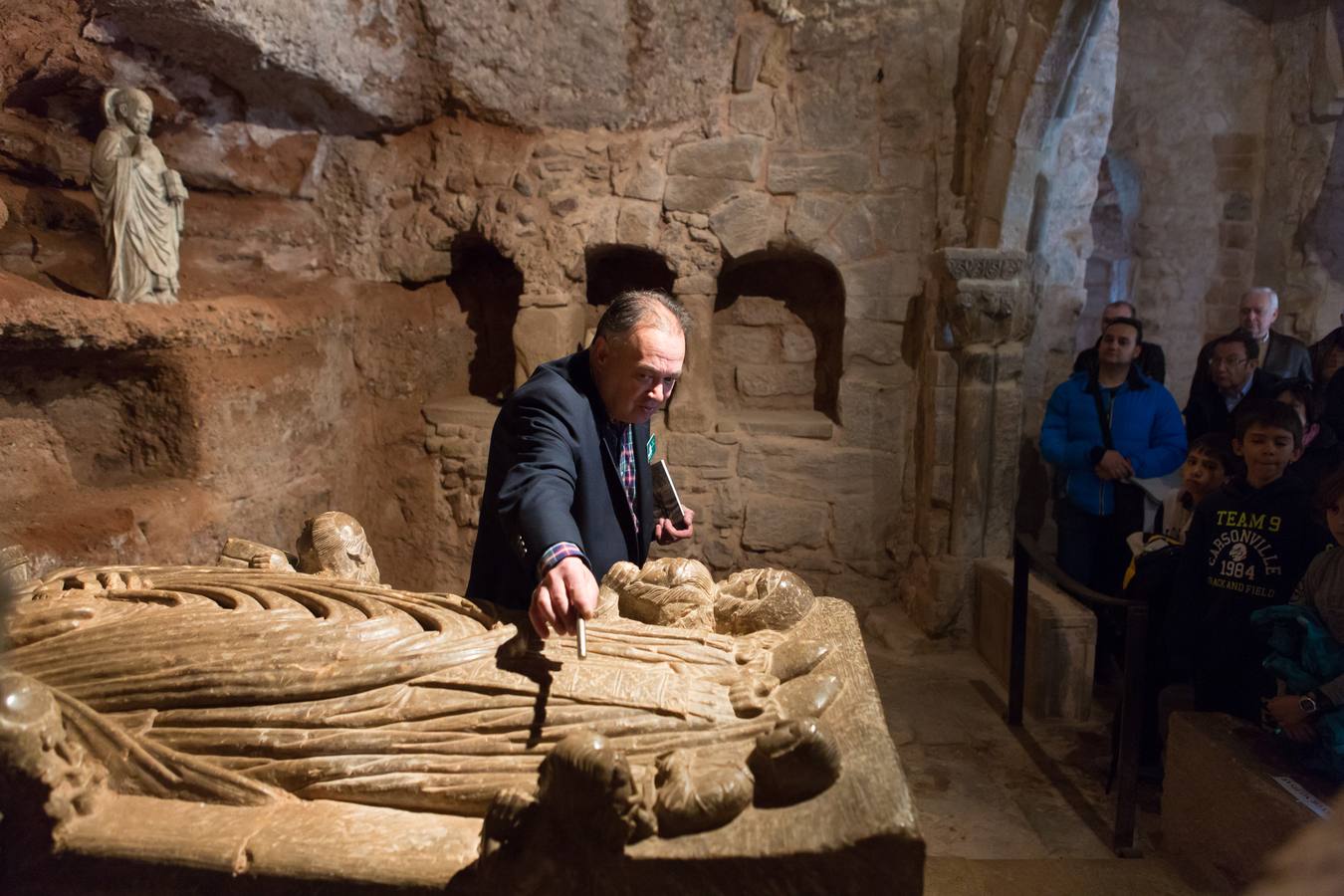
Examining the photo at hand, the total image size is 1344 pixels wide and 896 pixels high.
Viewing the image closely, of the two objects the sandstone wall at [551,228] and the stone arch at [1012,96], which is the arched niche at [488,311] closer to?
the sandstone wall at [551,228]

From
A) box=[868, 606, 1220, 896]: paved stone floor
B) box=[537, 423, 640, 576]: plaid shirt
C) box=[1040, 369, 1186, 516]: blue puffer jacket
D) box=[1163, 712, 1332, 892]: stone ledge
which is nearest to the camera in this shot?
box=[1163, 712, 1332, 892]: stone ledge

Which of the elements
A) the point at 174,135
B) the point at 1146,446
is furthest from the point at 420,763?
the point at 174,135

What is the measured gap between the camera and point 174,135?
15.0 feet

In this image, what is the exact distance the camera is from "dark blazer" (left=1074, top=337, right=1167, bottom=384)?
164 inches

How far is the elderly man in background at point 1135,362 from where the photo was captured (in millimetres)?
4148

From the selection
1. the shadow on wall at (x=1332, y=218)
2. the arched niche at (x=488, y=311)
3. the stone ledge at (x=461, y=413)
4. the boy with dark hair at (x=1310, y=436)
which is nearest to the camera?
the boy with dark hair at (x=1310, y=436)

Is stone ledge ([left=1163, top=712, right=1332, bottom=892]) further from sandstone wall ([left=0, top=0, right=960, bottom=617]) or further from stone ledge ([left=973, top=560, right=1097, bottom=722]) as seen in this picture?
sandstone wall ([left=0, top=0, right=960, bottom=617])

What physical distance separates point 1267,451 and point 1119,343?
4.33 ft

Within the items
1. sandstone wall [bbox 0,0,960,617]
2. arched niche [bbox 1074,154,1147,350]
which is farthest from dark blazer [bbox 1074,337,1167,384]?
arched niche [bbox 1074,154,1147,350]

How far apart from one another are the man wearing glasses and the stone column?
84cm

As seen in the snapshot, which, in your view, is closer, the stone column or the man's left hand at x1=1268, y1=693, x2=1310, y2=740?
the man's left hand at x1=1268, y1=693, x2=1310, y2=740

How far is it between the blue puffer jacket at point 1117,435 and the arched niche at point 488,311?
3.15 metres

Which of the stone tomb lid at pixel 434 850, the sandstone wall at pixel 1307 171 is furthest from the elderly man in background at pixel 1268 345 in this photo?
the stone tomb lid at pixel 434 850

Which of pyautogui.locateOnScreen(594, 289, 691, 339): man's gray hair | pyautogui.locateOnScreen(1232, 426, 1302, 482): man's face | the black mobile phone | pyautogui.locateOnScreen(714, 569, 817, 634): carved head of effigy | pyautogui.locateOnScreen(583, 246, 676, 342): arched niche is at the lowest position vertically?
pyautogui.locateOnScreen(714, 569, 817, 634): carved head of effigy
